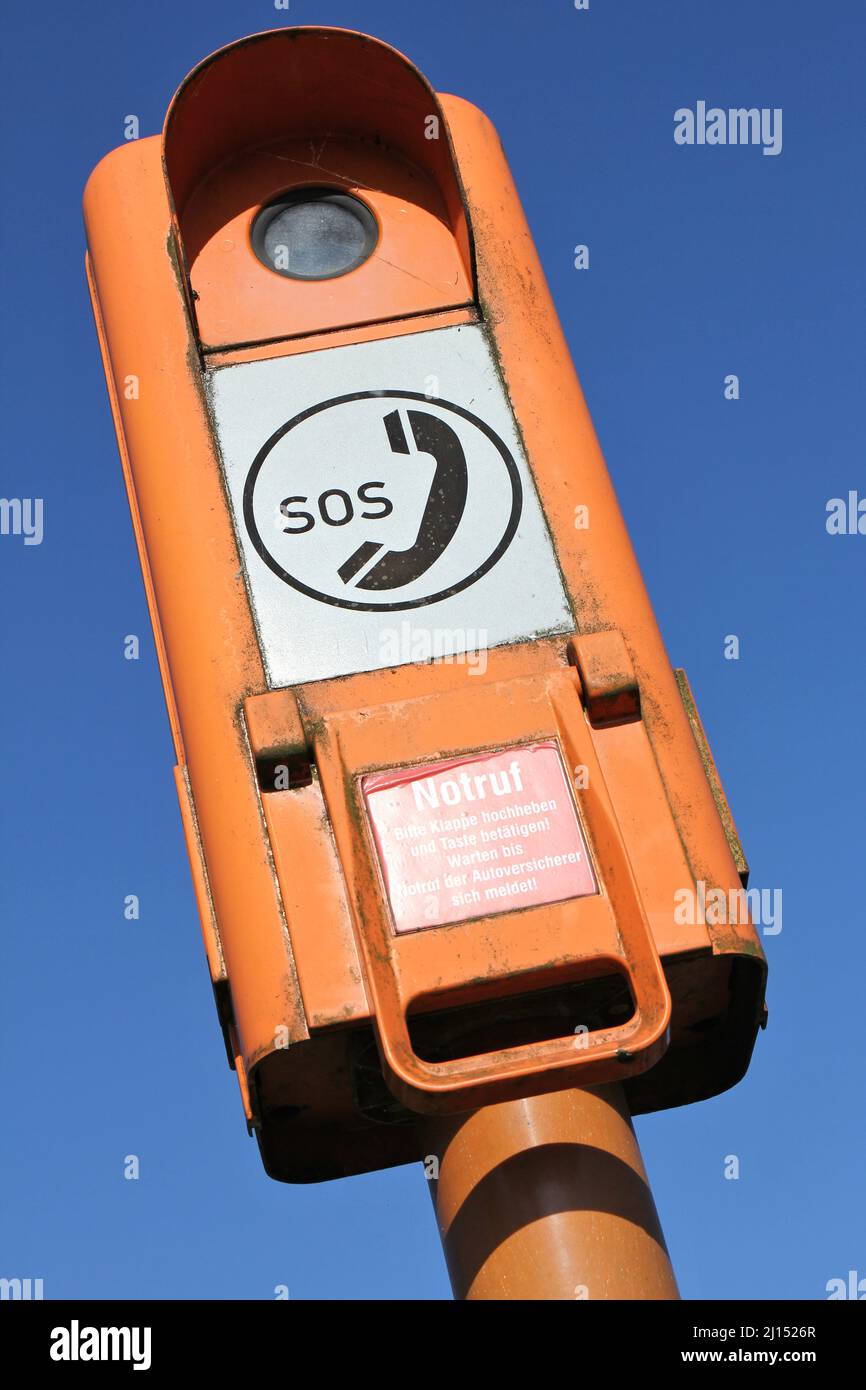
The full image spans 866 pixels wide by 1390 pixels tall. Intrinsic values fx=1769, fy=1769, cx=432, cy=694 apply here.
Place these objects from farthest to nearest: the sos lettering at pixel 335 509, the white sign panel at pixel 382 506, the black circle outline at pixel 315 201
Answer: the black circle outline at pixel 315 201
the sos lettering at pixel 335 509
the white sign panel at pixel 382 506

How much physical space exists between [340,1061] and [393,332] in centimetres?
272

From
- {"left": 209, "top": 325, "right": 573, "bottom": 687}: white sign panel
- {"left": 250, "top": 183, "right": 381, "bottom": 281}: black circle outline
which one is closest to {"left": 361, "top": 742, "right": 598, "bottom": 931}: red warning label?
{"left": 209, "top": 325, "right": 573, "bottom": 687}: white sign panel

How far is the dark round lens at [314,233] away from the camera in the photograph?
6910 millimetres

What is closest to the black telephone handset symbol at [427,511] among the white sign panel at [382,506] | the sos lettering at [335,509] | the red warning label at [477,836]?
the white sign panel at [382,506]

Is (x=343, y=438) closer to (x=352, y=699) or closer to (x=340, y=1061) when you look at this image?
(x=352, y=699)

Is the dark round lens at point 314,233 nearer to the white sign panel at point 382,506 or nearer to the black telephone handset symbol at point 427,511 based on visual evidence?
the white sign panel at point 382,506

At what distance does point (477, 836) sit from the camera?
212 inches

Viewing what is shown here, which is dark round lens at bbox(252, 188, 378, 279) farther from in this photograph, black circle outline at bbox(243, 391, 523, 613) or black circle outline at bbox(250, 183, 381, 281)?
black circle outline at bbox(243, 391, 523, 613)

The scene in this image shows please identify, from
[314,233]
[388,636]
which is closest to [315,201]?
[314,233]

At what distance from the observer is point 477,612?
5996mm

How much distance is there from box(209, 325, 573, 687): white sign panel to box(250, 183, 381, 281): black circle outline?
0.49m

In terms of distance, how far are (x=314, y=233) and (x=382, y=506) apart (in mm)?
1470

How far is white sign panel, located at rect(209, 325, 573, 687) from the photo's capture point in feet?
19.6

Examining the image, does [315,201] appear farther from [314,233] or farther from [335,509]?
[335,509]
